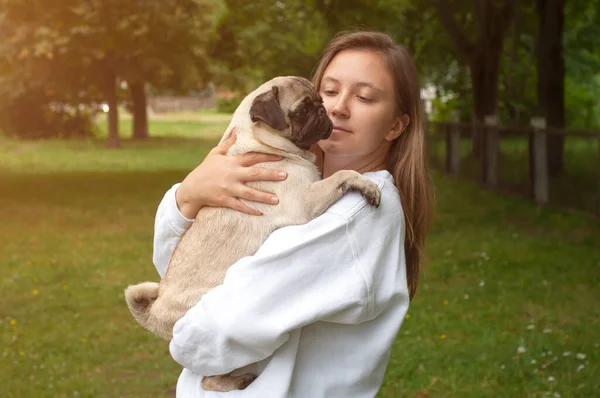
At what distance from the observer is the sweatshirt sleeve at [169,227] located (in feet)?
9.74

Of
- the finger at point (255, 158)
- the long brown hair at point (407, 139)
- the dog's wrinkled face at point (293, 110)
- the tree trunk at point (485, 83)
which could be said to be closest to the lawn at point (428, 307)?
the long brown hair at point (407, 139)

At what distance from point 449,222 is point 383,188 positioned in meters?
11.0

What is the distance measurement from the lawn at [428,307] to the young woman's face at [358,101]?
12.1ft

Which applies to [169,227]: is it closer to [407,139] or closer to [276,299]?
[276,299]

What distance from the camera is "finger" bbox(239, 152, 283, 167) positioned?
2.91 meters

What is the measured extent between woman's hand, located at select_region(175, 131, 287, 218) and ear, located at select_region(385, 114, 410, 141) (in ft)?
1.40

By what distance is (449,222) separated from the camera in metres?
13.4

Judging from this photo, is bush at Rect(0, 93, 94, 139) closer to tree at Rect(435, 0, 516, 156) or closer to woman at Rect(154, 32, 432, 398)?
tree at Rect(435, 0, 516, 156)

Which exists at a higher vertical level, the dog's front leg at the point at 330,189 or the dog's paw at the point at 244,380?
the dog's front leg at the point at 330,189

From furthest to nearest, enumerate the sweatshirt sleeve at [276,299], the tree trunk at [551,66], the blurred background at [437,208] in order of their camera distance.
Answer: the tree trunk at [551,66] → the blurred background at [437,208] → the sweatshirt sleeve at [276,299]

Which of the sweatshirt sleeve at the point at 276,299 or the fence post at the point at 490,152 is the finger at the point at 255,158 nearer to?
the sweatshirt sleeve at the point at 276,299

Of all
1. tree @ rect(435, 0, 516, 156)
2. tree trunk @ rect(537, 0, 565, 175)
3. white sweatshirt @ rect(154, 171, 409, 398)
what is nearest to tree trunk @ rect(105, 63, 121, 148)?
tree @ rect(435, 0, 516, 156)

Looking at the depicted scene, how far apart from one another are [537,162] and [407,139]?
12.5 m

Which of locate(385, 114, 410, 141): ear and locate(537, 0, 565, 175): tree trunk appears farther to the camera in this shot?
locate(537, 0, 565, 175): tree trunk
